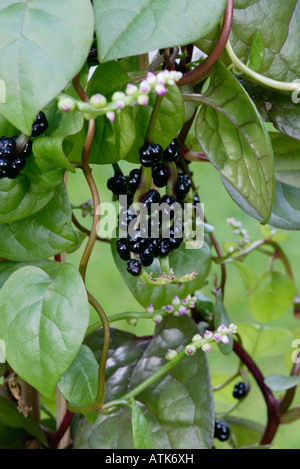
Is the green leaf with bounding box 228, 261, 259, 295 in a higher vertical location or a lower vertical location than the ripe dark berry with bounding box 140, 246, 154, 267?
lower

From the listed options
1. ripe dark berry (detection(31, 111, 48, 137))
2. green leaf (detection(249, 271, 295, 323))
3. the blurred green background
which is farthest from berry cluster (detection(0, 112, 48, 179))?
the blurred green background

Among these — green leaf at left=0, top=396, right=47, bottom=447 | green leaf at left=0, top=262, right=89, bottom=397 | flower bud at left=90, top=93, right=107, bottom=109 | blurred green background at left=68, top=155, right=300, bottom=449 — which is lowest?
blurred green background at left=68, top=155, right=300, bottom=449

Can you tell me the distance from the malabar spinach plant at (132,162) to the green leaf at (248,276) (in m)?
0.15

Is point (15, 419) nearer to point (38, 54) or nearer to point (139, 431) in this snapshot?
point (139, 431)

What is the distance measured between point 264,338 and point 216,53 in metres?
0.43

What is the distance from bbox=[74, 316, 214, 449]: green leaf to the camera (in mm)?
458

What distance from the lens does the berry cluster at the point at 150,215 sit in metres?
0.36

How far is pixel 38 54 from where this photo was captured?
0.28 metres

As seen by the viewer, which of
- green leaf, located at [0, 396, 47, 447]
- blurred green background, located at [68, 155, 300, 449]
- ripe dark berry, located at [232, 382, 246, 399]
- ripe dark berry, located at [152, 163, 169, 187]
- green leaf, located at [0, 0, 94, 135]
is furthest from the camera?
blurred green background, located at [68, 155, 300, 449]

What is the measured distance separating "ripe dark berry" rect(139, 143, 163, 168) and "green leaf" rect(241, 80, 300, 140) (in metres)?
0.11

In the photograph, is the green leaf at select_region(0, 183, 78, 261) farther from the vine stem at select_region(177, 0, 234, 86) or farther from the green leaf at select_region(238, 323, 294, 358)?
the green leaf at select_region(238, 323, 294, 358)

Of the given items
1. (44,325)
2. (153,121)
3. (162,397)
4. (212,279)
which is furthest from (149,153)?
(212,279)

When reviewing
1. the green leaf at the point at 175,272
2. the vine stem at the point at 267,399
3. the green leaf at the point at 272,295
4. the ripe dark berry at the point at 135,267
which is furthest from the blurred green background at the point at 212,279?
the ripe dark berry at the point at 135,267

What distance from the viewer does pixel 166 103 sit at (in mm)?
363
